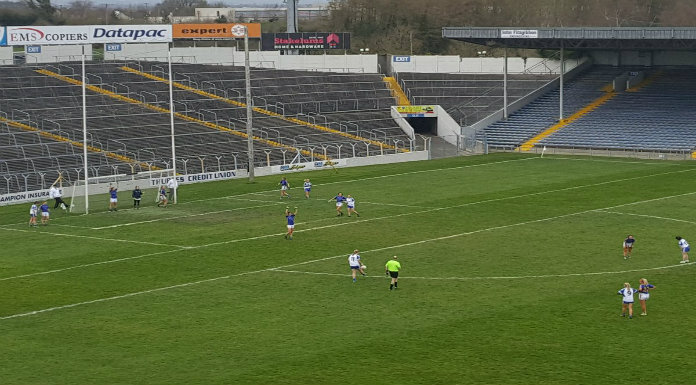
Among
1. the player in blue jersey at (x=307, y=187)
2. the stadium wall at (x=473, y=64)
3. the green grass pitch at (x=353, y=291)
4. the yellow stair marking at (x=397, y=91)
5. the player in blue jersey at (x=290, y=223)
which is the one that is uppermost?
the stadium wall at (x=473, y=64)

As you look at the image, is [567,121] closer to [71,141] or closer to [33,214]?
[71,141]

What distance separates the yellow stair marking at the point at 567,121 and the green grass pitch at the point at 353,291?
2656 cm

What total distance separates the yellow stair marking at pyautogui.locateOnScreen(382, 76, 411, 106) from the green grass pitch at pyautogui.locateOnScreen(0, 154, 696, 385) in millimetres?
37229

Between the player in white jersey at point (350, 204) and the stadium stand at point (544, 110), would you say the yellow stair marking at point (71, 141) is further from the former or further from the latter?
the stadium stand at point (544, 110)

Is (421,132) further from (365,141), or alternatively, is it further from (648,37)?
(648,37)

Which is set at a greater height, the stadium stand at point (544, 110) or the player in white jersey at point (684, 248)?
the stadium stand at point (544, 110)

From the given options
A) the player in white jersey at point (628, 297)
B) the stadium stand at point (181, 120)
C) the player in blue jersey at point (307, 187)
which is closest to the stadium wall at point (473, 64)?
the stadium stand at point (181, 120)

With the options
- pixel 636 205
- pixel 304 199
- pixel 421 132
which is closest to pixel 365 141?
pixel 421 132

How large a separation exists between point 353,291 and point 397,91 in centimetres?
6869

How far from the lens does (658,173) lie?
79.4 meters

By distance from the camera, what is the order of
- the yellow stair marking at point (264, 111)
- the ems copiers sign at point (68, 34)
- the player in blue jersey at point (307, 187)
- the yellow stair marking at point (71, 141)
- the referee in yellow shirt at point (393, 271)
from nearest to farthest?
the referee in yellow shirt at point (393, 271), the player in blue jersey at point (307, 187), the yellow stair marking at point (71, 141), the yellow stair marking at point (264, 111), the ems copiers sign at point (68, 34)

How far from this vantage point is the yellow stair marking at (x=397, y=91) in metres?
106

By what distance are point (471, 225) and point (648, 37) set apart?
4312 cm

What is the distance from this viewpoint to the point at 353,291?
136ft
